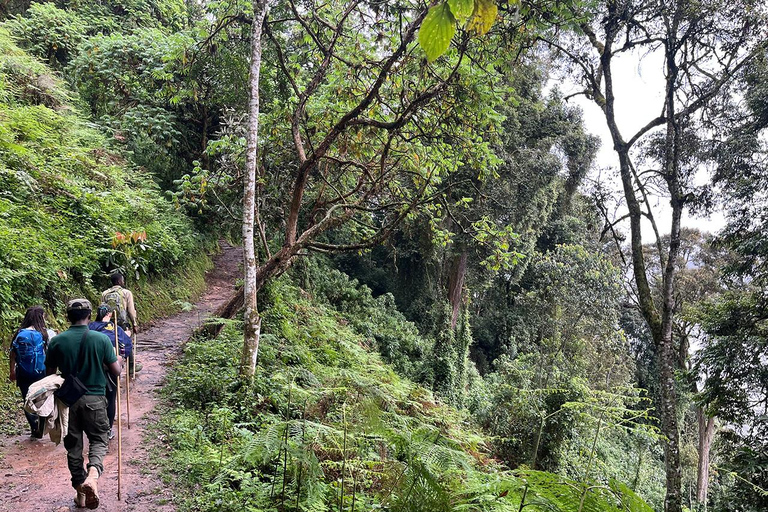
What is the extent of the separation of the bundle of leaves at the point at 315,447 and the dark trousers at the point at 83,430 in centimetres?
86

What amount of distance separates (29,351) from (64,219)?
4071 millimetres

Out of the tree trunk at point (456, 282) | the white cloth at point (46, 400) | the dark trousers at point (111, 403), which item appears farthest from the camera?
the tree trunk at point (456, 282)

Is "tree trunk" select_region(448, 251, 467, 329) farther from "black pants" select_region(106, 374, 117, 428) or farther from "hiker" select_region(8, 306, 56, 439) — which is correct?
"hiker" select_region(8, 306, 56, 439)

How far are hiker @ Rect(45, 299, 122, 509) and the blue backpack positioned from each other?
113 centimetres

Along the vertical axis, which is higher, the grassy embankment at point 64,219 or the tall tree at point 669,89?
the tall tree at point 669,89

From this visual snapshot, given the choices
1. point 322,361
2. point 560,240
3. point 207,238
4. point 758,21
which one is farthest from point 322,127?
point 560,240

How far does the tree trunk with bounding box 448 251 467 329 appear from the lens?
18875mm

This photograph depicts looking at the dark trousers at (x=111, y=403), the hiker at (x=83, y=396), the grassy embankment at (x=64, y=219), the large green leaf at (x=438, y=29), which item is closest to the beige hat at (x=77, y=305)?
the hiker at (x=83, y=396)

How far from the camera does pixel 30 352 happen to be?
4.53m

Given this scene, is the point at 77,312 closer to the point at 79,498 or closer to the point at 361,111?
the point at 79,498

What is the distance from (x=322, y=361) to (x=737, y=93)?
9.99 m

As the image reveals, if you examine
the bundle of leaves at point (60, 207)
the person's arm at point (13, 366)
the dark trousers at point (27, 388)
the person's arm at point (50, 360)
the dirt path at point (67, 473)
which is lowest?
the dirt path at point (67, 473)

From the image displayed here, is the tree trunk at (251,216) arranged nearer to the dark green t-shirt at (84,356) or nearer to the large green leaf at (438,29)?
the dark green t-shirt at (84,356)

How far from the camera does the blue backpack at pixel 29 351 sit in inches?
177
